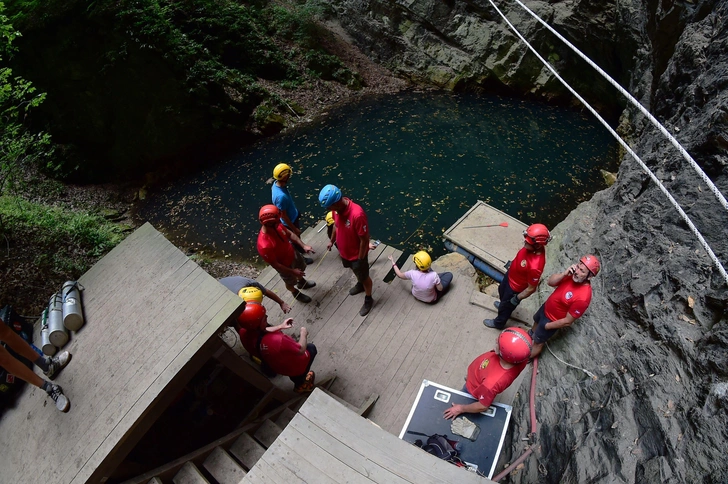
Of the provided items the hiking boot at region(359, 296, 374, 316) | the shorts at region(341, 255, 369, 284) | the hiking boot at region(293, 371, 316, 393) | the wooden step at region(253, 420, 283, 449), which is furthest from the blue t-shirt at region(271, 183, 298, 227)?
the wooden step at region(253, 420, 283, 449)

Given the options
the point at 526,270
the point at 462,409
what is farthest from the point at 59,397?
the point at 526,270

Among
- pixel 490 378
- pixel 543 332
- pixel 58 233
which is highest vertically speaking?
pixel 543 332

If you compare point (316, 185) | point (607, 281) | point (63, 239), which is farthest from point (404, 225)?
point (63, 239)

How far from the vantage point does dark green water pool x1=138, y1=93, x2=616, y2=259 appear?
33.0ft

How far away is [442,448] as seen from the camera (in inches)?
135

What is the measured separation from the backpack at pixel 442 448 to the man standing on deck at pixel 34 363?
10.9 feet

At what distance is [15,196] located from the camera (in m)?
9.73

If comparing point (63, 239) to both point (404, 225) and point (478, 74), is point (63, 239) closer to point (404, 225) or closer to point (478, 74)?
point (404, 225)

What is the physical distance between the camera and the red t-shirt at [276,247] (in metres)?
5.10

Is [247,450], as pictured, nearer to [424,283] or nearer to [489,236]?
[424,283]

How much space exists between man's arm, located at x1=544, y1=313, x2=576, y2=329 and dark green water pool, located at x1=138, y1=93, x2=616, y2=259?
16.9 feet

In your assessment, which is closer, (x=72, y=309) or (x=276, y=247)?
(x=72, y=309)

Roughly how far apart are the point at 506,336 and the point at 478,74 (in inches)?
603

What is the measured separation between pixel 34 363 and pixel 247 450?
2.23m
